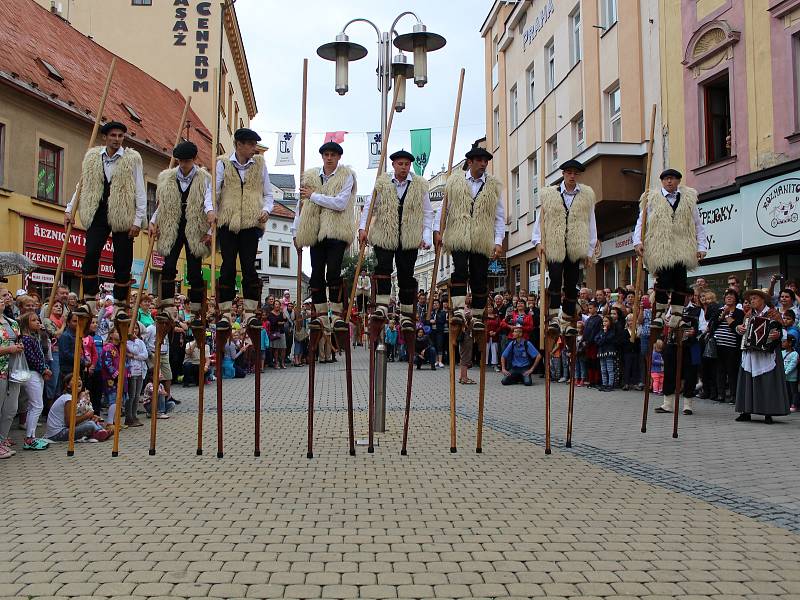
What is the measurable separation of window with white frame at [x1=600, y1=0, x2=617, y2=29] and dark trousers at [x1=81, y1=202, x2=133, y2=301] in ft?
55.0

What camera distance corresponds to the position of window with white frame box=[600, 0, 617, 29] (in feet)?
66.1

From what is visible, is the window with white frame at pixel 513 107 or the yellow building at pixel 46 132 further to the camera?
the window with white frame at pixel 513 107

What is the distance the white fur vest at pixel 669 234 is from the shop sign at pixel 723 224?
715 centimetres

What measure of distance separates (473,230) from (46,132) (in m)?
17.4

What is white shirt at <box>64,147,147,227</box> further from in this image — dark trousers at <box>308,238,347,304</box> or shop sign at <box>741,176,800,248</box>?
shop sign at <box>741,176,800,248</box>

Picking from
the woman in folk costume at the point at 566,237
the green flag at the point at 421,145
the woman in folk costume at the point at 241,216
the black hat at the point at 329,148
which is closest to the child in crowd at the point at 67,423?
the woman in folk costume at the point at 241,216

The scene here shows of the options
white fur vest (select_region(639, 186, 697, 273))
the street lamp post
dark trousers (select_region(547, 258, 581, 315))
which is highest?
the street lamp post

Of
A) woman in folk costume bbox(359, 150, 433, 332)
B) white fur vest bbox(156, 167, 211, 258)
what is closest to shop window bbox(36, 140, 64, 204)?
white fur vest bbox(156, 167, 211, 258)

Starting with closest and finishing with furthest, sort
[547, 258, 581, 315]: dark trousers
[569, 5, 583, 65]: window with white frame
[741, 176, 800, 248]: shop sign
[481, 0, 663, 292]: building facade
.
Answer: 1. [547, 258, 581, 315]: dark trousers
2. [741, 176, 800, 248]: shop sign
3. [481, 0, 663, 292]: building facade
4. [569, 5, 583, 65]: window with white frame

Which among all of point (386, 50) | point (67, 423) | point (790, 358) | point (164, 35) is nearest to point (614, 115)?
point (386, 50)

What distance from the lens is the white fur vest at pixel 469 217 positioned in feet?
25.5

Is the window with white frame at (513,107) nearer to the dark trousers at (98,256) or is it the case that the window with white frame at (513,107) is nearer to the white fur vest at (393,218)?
the white fur vest at (393,218)

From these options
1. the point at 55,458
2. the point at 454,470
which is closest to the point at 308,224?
the point at 454,470

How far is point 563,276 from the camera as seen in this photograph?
8.37 meters
